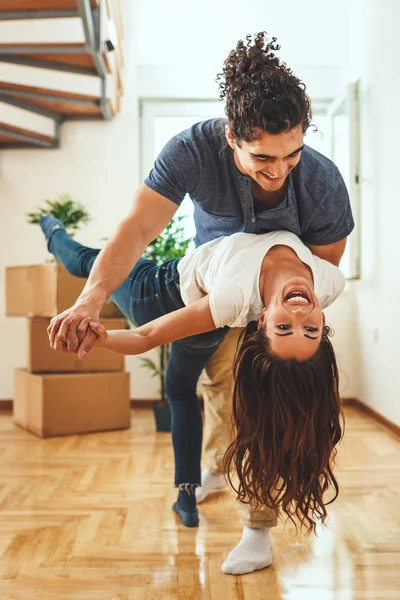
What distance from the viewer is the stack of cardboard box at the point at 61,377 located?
12.3 ft

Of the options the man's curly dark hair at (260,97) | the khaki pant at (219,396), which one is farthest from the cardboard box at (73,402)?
the man's curly dark hair at (260,97)

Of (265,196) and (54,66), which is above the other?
(54,66)

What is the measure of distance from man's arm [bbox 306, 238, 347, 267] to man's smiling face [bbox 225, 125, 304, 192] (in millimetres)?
298

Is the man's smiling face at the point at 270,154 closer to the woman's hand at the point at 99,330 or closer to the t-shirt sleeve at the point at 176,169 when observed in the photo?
the t-shirt sleeve at the point at 176,169

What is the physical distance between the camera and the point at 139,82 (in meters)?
4.79

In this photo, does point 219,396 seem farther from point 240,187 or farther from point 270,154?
point 270,154

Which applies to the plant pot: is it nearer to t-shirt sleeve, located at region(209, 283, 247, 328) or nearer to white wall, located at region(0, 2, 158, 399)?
white wall, located at region(0, 2, 158, 399)

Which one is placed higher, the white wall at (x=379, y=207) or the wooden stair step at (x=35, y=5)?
the wooden stair step at (x=35, y=5)

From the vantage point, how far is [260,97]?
61.8 inches

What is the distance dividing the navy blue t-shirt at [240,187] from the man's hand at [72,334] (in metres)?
0.47

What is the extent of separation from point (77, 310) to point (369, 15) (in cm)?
347

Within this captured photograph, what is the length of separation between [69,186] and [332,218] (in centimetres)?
321

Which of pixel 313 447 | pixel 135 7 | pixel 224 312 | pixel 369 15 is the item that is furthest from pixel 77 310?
pixel 135 7

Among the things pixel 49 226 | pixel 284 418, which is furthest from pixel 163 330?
pixel 49 226
